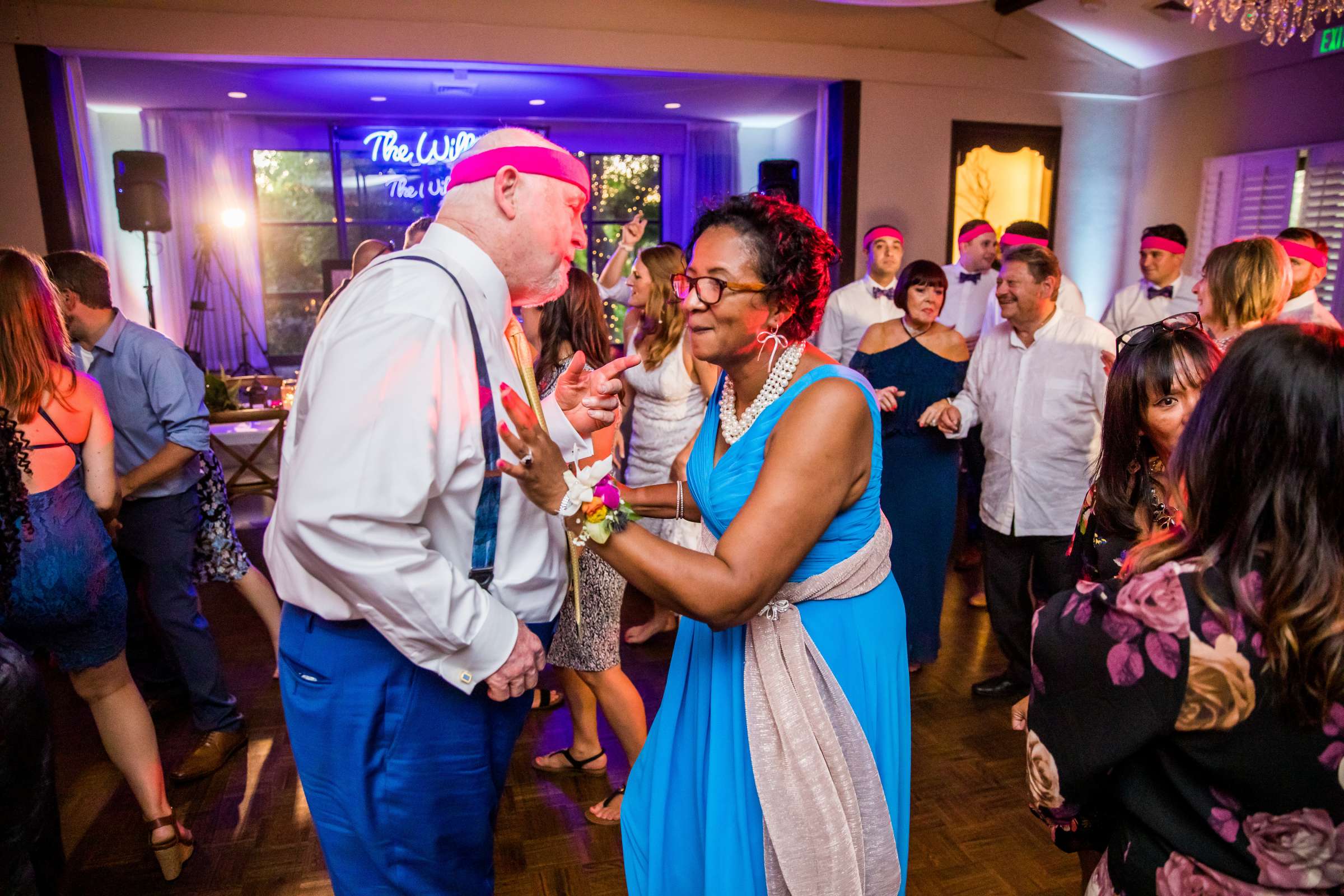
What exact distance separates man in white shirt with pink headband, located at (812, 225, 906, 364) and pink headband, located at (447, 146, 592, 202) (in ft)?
11.5

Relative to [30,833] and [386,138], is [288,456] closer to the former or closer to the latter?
[30,833]

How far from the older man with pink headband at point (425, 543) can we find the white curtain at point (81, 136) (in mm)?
5457

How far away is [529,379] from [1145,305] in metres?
5.33

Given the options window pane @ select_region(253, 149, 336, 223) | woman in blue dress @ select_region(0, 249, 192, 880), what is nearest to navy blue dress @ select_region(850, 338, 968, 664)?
woman in blue dress @ select_region(0, 249, 192, 880)

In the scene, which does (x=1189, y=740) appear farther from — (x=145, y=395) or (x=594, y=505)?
(x=145, y=395)

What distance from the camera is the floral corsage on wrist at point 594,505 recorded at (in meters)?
1.22

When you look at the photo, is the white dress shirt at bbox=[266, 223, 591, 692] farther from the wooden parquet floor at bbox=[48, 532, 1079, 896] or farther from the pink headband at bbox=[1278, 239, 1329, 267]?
the pink headband at bbox=[1278, 239, 1329, 267]

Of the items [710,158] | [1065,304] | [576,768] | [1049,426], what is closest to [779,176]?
[1065,304]

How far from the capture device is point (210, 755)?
9.32 feet

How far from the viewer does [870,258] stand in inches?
204

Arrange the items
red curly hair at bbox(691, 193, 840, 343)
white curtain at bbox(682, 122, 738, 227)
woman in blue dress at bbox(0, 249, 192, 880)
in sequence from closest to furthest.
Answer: red curly hair at bbox(691, 193, 840, 343) → woman in blue dress at bbox(0, 249, 192, 880) → white curtain at bbox(682, 122, 738, 227)

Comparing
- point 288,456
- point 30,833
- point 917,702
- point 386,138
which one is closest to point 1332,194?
point 917,702

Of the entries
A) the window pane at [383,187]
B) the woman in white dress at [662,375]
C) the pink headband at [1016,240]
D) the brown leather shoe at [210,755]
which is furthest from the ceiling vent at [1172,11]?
the brown leather shoe at [210,755]

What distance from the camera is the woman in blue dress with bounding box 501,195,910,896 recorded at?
1367 mm
